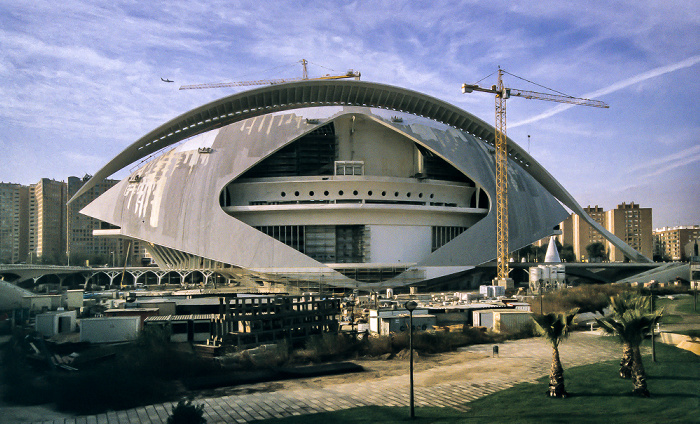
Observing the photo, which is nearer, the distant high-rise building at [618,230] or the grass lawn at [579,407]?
the grass lawn at [579,407]

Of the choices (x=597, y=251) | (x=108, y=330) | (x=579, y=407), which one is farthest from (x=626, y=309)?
(x=597, y=251)

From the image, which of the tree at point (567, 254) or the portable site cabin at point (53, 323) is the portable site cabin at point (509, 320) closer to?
the portable site cabin at point (53, 323)

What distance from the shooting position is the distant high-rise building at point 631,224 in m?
79.2

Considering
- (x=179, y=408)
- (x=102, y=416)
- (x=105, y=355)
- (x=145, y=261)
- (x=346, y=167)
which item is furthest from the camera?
(x=145, y=261)

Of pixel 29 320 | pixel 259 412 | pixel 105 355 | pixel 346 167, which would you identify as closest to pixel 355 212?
pixel 346 167

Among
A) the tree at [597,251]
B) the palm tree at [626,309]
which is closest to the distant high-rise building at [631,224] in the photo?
the tree at [597,251]

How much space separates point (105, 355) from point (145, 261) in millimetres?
70843

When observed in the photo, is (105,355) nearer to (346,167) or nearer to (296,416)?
(296,416)

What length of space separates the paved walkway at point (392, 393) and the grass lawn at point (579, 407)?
0.57 m

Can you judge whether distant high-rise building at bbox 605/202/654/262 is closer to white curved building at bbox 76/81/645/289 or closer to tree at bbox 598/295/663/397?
white curved building at bbox 76/81/645/289

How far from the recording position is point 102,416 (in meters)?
12.9

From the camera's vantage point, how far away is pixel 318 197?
45.0m

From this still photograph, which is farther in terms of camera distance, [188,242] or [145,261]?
[145,261]

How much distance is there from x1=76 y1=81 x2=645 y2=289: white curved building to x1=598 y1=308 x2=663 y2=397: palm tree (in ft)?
90.8
